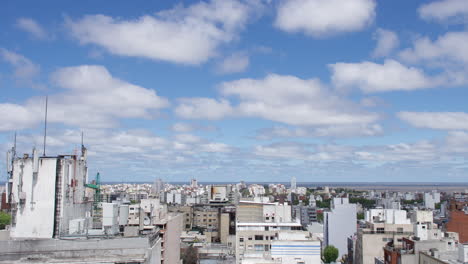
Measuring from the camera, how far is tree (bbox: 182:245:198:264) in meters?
71.7

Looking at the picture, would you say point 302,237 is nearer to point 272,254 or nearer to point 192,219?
point 272,254

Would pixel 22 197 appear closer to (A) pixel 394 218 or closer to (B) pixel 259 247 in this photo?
(B) pixel 259 247

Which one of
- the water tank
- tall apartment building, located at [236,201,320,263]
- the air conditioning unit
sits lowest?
tall apartment building, located at [236,201,320,263]

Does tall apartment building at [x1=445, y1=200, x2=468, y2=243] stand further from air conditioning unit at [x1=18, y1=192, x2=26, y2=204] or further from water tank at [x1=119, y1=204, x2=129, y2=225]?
air conditioning unit at [x1=18, y1=192, x2=26, y2=204]

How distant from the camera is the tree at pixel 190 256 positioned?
235 feet

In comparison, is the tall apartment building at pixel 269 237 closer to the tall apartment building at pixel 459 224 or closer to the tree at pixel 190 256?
the tree at pixel 190 256

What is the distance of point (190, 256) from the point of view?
237 feet

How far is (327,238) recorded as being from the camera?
8988cm

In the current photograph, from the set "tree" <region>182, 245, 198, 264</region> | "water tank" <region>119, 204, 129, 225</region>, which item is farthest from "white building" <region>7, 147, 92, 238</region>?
"tree" <region>182, 245, 198, 264</region>

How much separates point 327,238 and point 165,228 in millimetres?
46924

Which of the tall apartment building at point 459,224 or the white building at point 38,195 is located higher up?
the white building at point 38,195

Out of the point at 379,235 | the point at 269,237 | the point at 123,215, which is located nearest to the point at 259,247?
the point at 269,237

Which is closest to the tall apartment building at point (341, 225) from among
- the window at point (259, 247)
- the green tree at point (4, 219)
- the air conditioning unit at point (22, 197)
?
the window at point (259, 247)

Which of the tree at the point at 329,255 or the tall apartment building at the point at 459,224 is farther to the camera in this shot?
the tall apartment building at the point at 459,224
